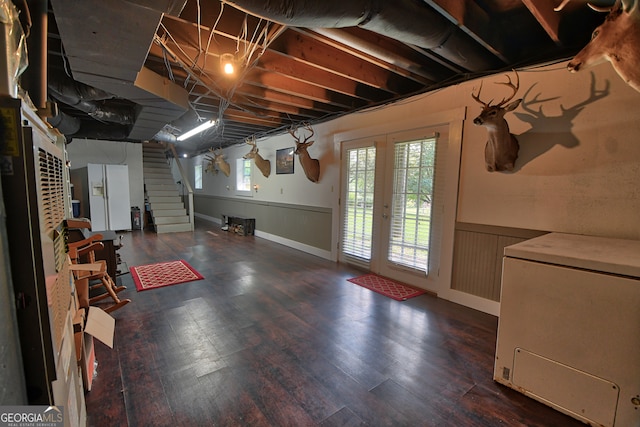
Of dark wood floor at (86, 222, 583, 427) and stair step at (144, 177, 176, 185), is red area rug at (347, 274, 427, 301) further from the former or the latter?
stair step at (144, 177, 176, 185)

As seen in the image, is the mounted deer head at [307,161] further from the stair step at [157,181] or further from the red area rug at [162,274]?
the stair step at [157,181]

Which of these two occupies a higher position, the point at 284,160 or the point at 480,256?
the point at 284,160

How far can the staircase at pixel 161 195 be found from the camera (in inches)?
297

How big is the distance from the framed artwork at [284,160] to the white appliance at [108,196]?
4.01m

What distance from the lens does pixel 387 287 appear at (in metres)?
3.67

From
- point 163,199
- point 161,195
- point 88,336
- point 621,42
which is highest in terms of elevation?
point 621,42

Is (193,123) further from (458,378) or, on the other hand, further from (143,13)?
(458,378)

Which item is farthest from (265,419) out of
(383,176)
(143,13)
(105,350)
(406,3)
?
(383,176)

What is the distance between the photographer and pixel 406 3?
1.86 meters

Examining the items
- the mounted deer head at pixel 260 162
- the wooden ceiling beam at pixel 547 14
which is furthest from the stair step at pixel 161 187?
the wooden ceiling beam at pixel 547 14

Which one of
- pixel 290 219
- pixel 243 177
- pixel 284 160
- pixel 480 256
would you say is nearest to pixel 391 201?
pixel 480 256

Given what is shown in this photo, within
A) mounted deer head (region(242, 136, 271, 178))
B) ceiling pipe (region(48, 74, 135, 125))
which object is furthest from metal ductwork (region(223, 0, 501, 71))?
mounted deer head (region(242, 136, 271, 178))

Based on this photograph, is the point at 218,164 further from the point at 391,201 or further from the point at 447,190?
the point at 447,190

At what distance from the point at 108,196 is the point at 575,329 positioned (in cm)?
852
